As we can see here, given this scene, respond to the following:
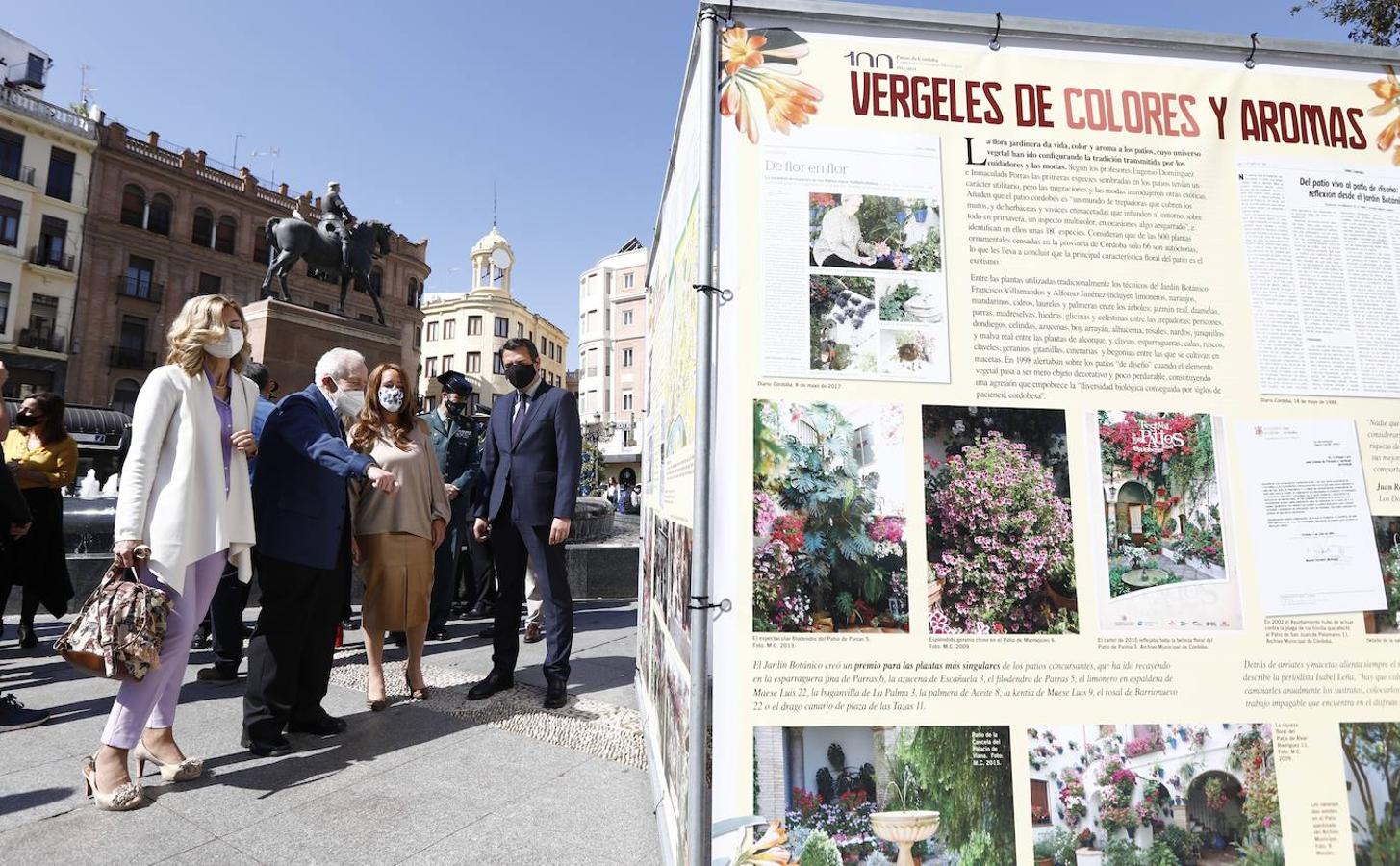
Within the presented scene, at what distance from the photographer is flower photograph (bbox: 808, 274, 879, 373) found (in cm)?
168

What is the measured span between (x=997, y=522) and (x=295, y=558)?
3.07 meters

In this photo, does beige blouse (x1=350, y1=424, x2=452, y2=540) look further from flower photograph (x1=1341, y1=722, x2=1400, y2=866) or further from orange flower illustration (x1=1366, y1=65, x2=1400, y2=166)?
orange flower illustration (x1=1366, y1=65, x2=1400, y2=166)

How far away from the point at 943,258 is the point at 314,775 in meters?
3.19

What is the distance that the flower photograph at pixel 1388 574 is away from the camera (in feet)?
5.74

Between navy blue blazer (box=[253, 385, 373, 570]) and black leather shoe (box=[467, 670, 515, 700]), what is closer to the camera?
navy blue blazer (box=[253, 385, 373, 570])

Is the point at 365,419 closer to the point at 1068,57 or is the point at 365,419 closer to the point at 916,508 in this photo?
the point at 916,508

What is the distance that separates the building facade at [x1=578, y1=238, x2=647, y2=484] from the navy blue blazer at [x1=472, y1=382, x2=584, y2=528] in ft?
158

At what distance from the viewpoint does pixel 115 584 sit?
255cm

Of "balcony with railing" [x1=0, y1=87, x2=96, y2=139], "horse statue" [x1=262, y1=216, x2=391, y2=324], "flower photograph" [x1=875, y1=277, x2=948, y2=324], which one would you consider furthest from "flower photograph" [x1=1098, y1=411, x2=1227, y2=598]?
"balcony with railing" [x1=0, y1=87, x2=96, y2=139]

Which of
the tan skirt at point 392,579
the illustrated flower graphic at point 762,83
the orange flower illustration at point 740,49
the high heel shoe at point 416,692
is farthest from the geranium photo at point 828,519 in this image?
the high heel shoe at point 416,692

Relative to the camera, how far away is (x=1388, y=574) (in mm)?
1767

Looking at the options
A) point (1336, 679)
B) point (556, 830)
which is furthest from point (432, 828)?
point (1336, 679)

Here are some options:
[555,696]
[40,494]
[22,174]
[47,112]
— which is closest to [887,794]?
[555,696]

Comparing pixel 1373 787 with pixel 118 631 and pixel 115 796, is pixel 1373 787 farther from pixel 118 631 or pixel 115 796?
pixel 115 796
